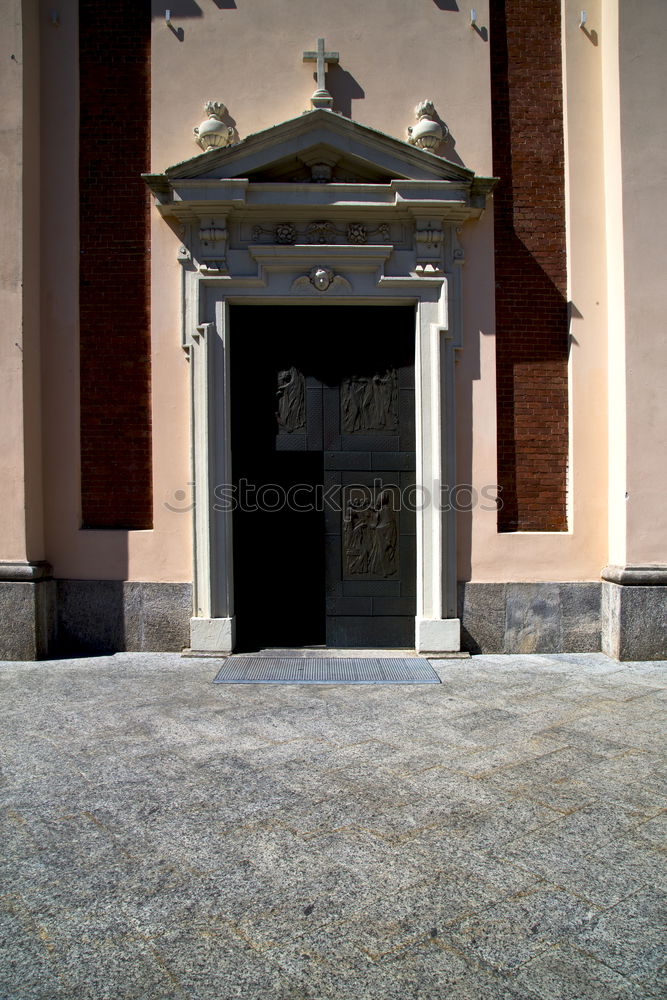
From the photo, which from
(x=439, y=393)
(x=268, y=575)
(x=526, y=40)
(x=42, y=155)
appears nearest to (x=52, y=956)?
(x=268, y=575)

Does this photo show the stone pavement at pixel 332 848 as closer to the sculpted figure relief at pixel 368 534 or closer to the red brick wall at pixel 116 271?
the sculpted figure relief at pixel 368 534

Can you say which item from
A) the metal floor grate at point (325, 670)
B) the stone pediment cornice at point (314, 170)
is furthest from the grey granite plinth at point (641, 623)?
the stone pediment cornice at point (314, 170)

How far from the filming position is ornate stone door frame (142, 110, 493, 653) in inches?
257

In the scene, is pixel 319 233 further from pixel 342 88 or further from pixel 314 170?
pixel 342 88

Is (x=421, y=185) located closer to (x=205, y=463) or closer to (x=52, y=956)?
(x=205, y=463)

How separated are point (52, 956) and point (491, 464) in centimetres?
532

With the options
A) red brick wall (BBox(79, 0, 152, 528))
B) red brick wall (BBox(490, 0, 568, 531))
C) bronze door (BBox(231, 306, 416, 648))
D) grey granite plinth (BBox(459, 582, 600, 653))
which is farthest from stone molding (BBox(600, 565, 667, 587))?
red brick wall (BBox(79, 0, 152, 528))

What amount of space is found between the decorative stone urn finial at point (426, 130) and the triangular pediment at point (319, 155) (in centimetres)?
26

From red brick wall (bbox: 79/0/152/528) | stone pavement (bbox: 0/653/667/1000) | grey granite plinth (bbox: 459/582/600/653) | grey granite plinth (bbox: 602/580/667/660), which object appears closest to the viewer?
stone pavement (bbox: 0/653/667/1000)

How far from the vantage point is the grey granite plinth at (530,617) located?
6.71 meters

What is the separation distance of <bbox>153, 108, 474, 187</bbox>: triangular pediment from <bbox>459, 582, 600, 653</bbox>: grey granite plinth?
369 centimetres

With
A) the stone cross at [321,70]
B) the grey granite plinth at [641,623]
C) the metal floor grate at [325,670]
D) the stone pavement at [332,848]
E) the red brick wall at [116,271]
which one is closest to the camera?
the stone pavement at [332,848]

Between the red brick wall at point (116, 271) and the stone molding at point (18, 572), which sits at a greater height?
the red brick wall at point (116, 271)

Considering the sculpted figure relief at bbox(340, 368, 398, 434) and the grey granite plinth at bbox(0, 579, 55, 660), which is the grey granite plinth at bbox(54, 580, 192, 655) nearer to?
the grey granite plinth at bbox(0, 579, 55, 660)
